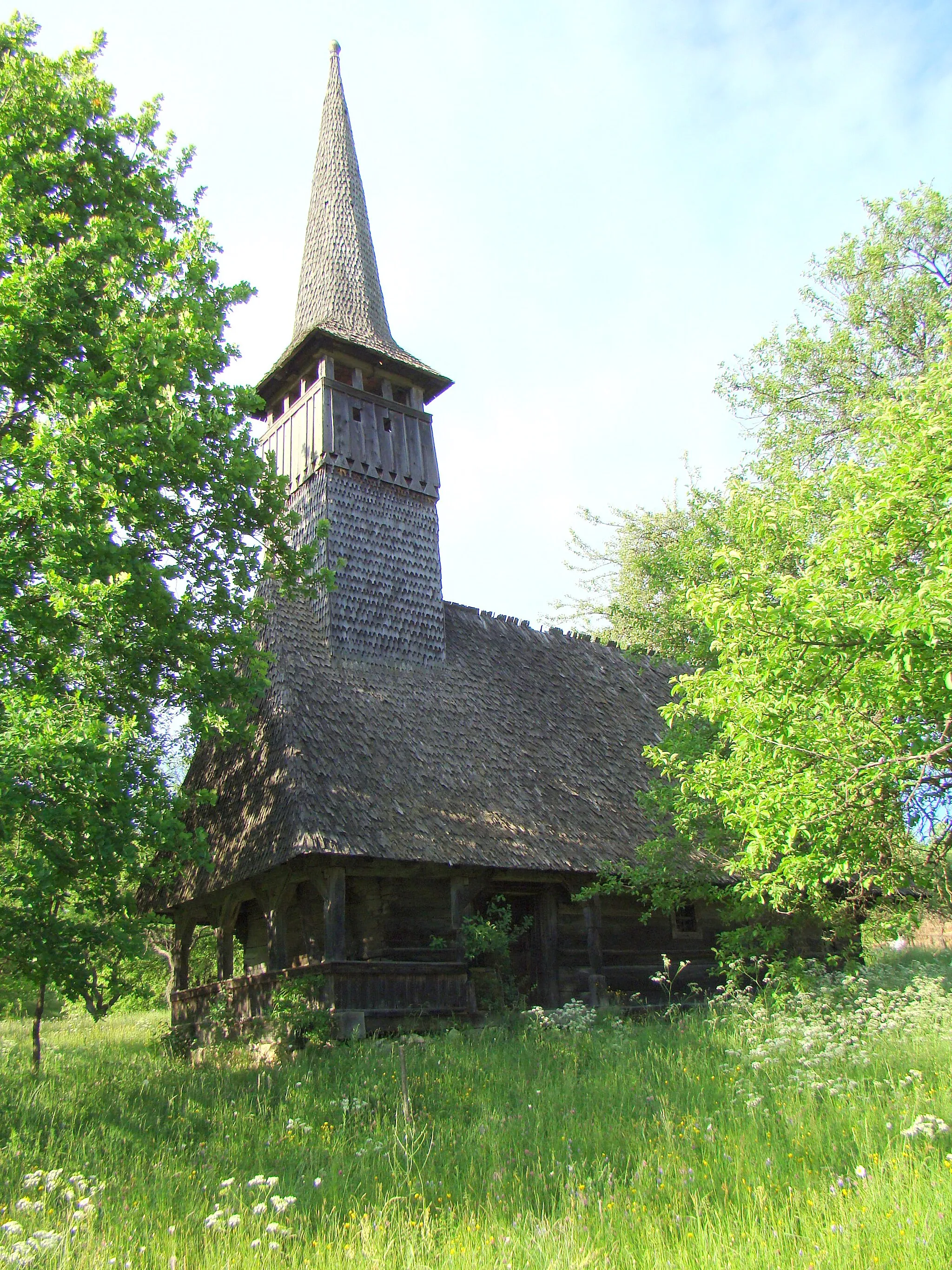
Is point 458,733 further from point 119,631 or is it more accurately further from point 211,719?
point 119,631

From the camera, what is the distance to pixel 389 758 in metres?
14.3

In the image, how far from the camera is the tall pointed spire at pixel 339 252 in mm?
20016

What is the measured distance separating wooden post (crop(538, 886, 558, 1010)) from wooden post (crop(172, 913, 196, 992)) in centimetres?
607

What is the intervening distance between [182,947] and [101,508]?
31.9ft

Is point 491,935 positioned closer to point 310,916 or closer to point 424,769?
point 424,769

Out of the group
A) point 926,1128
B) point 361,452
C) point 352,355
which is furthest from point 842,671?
point 352,355

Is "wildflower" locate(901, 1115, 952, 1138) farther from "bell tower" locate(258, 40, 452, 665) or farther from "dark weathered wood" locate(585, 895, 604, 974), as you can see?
"bell tower" locate(258, 40, 452, 665)

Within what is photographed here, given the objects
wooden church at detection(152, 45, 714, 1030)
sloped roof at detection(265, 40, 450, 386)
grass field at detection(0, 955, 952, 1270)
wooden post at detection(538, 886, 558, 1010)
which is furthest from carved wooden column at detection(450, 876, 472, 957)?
sloped roof at detection(265, 40, 450, 386)

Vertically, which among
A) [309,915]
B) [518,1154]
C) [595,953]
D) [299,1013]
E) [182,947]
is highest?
[309,915]

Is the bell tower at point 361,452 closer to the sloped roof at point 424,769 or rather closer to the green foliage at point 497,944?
the sloped roof at point 424,769

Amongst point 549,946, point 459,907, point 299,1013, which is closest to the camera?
point 299,1013

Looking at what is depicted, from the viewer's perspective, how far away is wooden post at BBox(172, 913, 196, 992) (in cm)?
1611

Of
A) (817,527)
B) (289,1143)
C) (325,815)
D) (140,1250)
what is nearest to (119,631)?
(325,815)

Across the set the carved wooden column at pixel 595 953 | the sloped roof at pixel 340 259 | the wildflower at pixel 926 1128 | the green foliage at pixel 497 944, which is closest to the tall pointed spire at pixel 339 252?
the sloped roof at pixel 340 259
